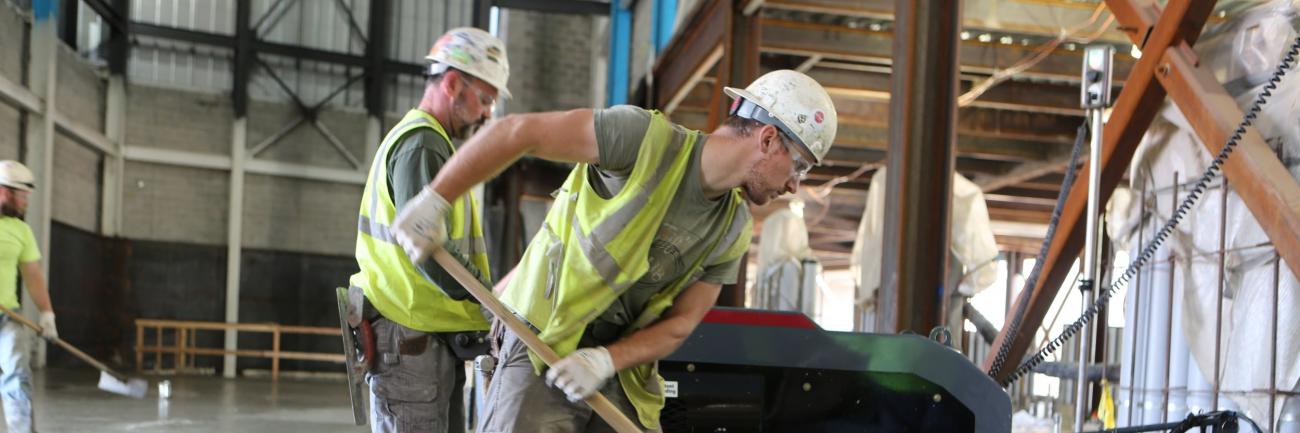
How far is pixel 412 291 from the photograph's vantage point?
3.54 metres

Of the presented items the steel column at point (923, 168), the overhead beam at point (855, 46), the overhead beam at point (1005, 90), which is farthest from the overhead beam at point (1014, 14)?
Result: the steel column at point (923, 168)

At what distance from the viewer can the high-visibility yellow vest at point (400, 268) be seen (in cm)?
354

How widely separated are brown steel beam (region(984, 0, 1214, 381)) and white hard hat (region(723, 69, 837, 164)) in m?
2.48

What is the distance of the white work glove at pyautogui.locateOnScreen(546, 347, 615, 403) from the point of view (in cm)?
273

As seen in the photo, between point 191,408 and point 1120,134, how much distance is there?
31.8ft

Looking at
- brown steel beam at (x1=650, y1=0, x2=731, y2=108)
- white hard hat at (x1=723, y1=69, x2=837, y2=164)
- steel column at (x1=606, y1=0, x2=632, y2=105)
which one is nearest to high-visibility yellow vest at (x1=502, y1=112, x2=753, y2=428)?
white hard hat at (x1=723, y1=69, x2=837, y2=164)

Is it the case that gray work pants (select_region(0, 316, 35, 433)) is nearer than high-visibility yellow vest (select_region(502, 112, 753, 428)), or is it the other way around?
high-visibility yellow vest (select_region(502, 112, 753, 428))

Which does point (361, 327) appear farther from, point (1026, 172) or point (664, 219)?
point (1026, 172)

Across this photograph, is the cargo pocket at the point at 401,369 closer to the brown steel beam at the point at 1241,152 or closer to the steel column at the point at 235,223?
the brown steel beam at the point at 1241,152

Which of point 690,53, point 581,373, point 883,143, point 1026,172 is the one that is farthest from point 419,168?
point 1026,172

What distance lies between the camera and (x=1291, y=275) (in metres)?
4.75

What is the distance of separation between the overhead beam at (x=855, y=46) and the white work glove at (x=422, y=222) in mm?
7858

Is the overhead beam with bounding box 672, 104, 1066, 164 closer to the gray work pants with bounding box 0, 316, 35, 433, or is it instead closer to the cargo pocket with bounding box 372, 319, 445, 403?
the gray work pants with bounding box 0, 316, 35, 433

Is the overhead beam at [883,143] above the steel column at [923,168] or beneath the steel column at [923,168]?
above
